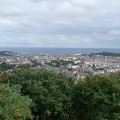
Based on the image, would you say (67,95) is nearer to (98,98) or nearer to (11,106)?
(98,98)

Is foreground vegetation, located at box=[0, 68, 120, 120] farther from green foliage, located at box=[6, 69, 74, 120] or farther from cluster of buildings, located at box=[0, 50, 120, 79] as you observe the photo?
cluster of buildings, located at box=[0, 50, 120, 79]

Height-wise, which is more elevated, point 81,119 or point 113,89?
point 113,89

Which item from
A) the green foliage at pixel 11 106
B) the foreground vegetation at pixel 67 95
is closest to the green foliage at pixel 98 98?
the foreground vegetation at pixel 67 95

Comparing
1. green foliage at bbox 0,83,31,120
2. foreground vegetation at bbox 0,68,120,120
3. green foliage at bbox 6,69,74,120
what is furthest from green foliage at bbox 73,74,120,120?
green foliage at bbox 0,83,31,120

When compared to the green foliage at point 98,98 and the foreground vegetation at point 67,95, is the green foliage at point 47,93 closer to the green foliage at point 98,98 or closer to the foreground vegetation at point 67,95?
the foreground vegetation at point 67,95

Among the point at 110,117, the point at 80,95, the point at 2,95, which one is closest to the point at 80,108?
the point at 80,95

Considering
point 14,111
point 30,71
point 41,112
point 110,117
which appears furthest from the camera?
point 30,71

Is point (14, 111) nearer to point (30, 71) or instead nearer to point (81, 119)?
point (81, 119)

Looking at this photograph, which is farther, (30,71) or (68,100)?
(30,71)

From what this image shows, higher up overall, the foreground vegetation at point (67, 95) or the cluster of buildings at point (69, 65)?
the foreground vegetation at point (67, 95)
